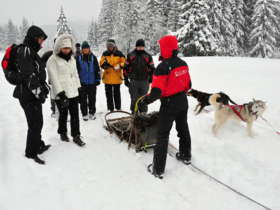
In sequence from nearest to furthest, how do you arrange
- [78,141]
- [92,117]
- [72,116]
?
[72,116], [78,141], [92,117]

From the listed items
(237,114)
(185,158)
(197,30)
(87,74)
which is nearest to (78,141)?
(87,74)

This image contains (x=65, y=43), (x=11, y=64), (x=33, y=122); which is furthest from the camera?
(x=65, y=43)

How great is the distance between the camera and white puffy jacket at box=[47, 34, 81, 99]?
161 inches

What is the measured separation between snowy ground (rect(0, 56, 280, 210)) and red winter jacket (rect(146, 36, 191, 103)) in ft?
4.94

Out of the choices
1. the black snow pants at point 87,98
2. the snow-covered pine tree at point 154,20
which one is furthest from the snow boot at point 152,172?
the snow-covered pine tree at point 154,20

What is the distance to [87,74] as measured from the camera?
576 cm

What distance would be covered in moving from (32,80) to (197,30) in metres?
18.1

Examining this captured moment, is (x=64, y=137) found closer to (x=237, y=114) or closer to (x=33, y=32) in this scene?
(x=33, y=32)

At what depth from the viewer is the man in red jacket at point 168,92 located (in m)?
3.41

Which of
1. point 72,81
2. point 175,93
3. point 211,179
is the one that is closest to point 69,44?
point 72,81

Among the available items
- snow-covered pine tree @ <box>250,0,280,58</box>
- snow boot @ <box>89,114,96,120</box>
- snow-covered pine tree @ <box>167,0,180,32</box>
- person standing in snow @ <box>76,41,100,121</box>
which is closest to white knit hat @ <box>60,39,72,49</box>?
person standing in snow @ <box>76,41,100,121</box>

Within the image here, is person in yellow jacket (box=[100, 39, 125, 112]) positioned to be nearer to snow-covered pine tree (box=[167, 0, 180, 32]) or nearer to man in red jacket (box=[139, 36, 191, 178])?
man in red jacket (box=[139, 36, 191, 178])

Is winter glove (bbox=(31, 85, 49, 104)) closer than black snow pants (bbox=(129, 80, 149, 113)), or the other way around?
winter glove (bbox=(31, 85, 49, 104))

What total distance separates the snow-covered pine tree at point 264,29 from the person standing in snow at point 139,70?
23.0m
